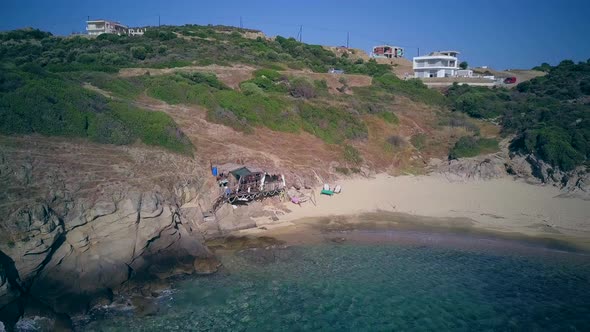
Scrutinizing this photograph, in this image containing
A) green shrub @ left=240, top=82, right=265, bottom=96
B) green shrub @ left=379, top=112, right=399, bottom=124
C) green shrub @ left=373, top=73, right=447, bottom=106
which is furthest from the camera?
green shrub @ left=373, top=73, right=447, bottom=106

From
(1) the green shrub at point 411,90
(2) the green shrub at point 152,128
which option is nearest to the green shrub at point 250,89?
(2) the green shrub at point 152,128

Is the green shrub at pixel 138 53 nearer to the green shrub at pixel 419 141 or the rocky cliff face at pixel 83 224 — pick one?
the rocky cliff face at pixel 83 224

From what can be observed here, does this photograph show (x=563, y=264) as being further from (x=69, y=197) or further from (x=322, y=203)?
(x=69, y=197)

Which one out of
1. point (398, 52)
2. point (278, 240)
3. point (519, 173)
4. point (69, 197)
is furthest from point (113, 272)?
point (398, 52)

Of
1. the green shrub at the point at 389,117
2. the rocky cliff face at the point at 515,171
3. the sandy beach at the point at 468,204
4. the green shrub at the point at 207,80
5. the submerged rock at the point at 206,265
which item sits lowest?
the submerged rock at the point at 206,265

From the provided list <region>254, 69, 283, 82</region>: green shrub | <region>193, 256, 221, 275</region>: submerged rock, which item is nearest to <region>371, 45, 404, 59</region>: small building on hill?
<region>254, 69, 283, 82</region>: green shrub

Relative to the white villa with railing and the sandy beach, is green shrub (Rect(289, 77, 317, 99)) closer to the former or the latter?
the sandy beach
